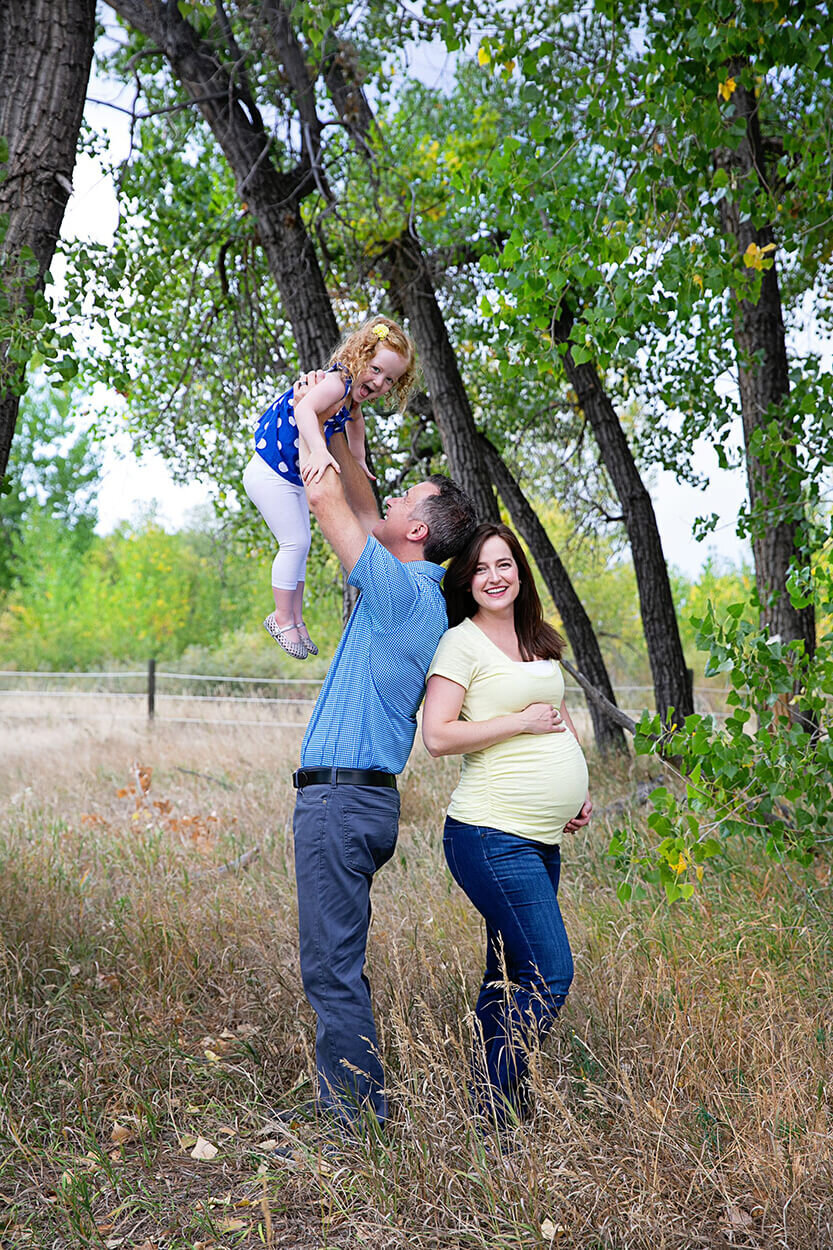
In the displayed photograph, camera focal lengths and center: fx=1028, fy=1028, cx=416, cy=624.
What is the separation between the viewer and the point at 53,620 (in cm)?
2911

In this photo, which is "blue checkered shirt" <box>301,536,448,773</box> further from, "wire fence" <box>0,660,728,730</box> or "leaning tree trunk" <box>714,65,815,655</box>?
"wire fence" <box>0,660,728,730</box>

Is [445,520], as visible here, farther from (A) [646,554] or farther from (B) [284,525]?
(A) [646,554]

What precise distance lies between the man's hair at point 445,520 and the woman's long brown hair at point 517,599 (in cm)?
4

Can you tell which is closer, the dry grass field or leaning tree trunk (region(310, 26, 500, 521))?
the dry grass field

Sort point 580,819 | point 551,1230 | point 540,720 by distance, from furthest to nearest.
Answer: point 580,819, point 540,720, point 551,1230

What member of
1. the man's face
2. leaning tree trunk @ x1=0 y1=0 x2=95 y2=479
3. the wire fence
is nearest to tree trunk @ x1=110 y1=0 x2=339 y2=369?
leaning tree trunk @ x1=0 y1=0 x2=95 y2=479

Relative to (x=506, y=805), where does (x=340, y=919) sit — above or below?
below

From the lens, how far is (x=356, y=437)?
3.22m

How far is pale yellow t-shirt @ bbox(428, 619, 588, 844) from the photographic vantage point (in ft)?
9.27

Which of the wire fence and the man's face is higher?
the man's face

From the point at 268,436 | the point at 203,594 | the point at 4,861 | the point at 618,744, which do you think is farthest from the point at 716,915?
the point at 203,594

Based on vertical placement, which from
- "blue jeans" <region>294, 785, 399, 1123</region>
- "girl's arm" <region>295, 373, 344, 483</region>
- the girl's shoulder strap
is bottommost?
"blue jeans" <region>294, 785, 399, 1123</region>

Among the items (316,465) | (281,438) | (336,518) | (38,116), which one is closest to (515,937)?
(336,518)

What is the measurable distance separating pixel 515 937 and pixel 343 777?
2.11 feet
